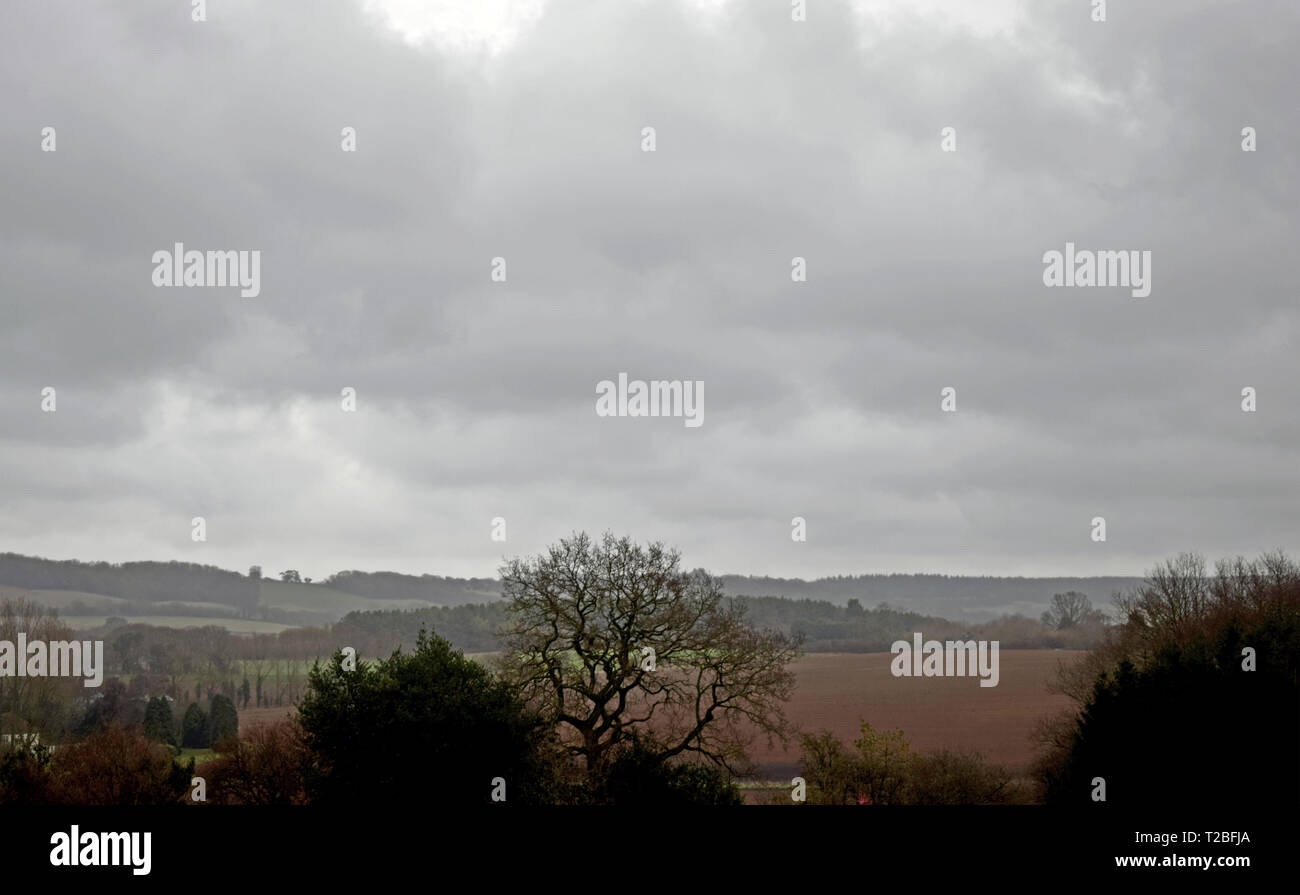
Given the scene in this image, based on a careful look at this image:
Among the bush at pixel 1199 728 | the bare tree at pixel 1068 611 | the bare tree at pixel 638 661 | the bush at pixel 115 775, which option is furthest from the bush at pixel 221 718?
the bare tree at pixel 1068 611

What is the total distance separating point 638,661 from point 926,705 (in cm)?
3876

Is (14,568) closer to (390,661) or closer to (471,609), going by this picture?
(471,609)

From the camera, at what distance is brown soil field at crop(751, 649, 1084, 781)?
70250 millimetres

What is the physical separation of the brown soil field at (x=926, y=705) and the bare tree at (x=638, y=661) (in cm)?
365

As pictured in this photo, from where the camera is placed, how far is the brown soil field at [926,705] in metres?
70.2

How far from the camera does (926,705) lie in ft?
294

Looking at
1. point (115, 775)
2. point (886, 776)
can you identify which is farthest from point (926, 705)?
point (115, 775)

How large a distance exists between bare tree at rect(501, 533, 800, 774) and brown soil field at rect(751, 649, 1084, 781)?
144 inches

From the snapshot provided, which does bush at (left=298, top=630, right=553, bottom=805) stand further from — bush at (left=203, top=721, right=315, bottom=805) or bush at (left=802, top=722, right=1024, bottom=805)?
bush at (left=802, top=722, right=1024, bottom=805)

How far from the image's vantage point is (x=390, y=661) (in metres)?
52.9
